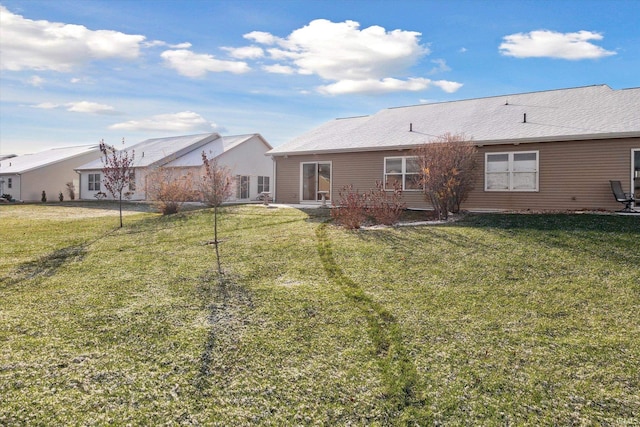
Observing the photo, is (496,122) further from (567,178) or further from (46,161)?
(46,161)

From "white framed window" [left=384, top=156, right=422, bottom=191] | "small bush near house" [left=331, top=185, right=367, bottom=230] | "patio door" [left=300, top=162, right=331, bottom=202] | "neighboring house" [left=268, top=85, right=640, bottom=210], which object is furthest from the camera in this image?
"patio door" [left=300, top=162, right=331, bottom=202]

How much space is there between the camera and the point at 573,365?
4207mm

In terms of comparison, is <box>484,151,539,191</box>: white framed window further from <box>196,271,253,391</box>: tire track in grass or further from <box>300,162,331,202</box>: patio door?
<box>196,271,253,391</box>: tire track in grass

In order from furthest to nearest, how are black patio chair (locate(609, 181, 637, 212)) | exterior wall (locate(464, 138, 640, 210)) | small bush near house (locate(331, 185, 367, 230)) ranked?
exterior wall (locate(464, 138, 640, 210)), black patio chair (locate(609, 181, 637, 212)), small bush near house (locate(331, 185, 367, 230))

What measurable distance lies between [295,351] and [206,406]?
47.9 inches

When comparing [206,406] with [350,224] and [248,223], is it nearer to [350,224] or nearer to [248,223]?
[350,224]

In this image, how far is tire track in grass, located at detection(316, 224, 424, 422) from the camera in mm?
3559

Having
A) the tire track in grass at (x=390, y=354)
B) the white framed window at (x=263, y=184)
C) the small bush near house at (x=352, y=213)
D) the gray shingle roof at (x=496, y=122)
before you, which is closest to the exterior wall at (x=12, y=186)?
the white framed window at (x=263, y=184)

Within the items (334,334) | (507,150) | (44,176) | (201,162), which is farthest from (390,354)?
(44,176)

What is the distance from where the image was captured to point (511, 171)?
15.5 metres

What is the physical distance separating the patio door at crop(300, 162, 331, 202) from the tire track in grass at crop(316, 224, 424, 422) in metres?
12.5

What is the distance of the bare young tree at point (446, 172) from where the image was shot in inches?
525

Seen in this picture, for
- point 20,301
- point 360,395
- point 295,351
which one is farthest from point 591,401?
point 20,301

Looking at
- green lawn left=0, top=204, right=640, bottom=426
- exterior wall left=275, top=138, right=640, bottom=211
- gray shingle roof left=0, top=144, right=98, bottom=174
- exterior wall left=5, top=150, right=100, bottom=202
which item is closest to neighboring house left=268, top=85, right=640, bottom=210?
exterior wall left=275, top=138, right=640, bottom=211
